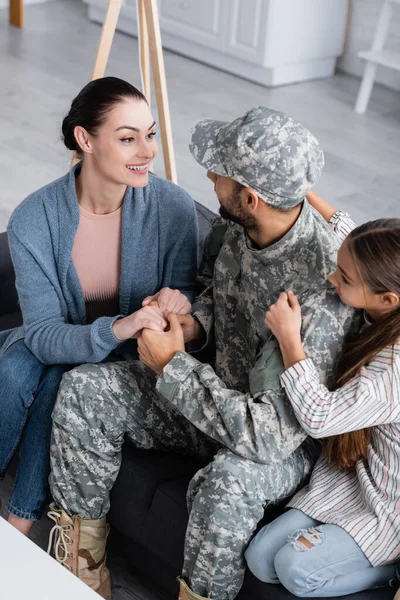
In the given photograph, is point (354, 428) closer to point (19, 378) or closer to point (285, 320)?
point (285, 320)

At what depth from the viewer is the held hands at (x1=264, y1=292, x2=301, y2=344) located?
5.46 ft

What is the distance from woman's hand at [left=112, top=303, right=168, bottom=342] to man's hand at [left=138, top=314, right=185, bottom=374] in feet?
0.10

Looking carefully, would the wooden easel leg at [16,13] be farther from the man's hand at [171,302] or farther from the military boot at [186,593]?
the military boot at [186,593]

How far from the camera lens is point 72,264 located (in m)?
2.11

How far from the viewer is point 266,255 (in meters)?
1.82

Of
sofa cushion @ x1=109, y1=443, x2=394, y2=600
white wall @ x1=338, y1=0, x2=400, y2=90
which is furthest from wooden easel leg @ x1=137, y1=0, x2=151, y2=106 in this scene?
white wall @ x1=338, y1=0, x2=400, y2=90

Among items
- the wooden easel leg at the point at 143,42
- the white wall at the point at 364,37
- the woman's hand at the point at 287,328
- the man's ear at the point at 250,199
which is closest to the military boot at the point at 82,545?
the woman's hand at the point at 287,328

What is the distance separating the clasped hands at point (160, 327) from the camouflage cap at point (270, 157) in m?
0.33

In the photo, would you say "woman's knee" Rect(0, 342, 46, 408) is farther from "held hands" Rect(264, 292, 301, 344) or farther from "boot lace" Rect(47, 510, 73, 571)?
"held hands" Rect(264, 292, 301, 344)

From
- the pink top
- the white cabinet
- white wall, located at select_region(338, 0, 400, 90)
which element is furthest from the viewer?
white wall, located at select_region(338, 0, 400, 90)

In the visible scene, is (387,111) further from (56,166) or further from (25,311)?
(25,311)

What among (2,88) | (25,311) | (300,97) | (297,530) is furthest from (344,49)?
(297,530)

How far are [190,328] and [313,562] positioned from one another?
573 millimetres

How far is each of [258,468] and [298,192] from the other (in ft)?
1.61
